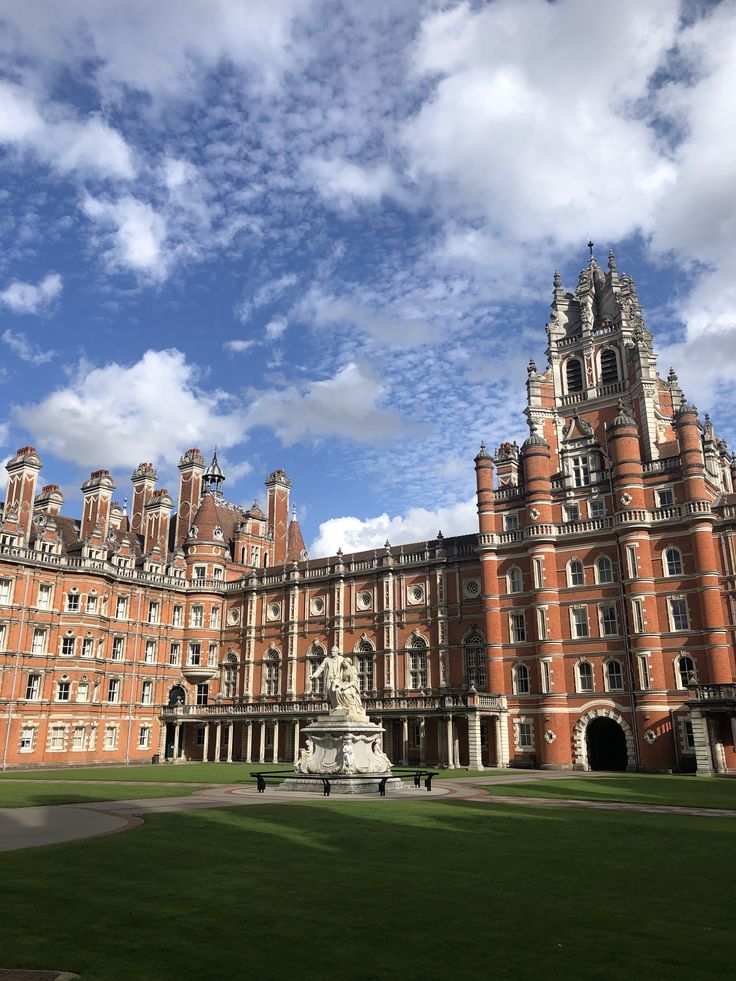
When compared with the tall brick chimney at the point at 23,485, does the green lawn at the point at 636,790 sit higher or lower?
lower

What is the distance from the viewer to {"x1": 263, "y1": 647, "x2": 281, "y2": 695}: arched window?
66.1m

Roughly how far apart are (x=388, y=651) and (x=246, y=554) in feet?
Result: 68.4

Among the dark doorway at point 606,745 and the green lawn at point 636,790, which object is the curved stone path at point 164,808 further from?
the dark doorway at point 606,745

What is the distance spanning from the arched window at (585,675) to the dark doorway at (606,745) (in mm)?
2763

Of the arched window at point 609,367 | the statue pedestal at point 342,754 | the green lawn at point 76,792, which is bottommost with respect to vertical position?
the green lawn at point 76,792

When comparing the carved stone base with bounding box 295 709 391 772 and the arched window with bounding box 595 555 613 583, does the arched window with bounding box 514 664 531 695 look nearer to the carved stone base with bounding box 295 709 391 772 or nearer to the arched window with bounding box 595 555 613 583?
the arched window with bounding box 595 555 613 583

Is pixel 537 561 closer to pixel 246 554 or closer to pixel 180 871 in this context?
pixel 246 554

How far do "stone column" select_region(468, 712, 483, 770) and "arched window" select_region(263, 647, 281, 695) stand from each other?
20881 millimetres

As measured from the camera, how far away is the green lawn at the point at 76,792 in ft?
82.5

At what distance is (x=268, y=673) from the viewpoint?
219 feet

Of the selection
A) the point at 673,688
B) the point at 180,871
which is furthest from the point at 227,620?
the point at 180,871

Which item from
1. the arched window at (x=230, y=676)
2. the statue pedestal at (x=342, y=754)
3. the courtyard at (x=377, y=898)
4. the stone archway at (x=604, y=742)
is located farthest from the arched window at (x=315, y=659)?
the courtyard at (x=377, y=898)

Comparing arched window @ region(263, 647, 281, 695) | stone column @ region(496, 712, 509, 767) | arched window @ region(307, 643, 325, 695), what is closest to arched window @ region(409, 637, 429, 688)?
stone column @ region(496, 712, 509, 767)

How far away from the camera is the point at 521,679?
52219mm
